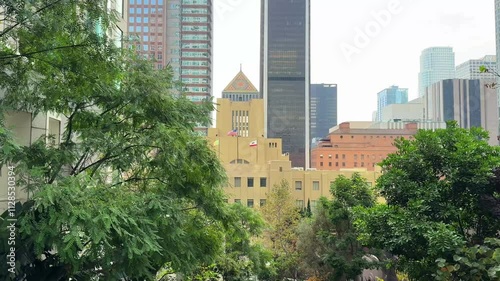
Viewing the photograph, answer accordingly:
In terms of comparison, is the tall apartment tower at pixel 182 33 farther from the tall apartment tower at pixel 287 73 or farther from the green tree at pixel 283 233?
the green tree at pixel 283 233

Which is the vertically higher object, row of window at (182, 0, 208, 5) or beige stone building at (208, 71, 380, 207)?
row of window at (182, 0, 208, 5)

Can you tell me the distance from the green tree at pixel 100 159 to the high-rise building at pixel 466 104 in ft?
395

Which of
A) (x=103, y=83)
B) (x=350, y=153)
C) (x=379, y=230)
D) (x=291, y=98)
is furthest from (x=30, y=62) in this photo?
(x=291, y=98)

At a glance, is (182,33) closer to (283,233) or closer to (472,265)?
(283,233)

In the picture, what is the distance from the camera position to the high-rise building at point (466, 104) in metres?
120

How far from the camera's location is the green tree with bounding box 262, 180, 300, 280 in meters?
28.5

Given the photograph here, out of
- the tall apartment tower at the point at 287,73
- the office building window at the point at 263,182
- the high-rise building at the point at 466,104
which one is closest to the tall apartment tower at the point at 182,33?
the tall apartment tower at the point at 287,73

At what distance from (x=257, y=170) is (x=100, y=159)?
51.2 m

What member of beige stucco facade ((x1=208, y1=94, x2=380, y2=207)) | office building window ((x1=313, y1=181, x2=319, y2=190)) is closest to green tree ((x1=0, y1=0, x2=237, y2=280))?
beige stucco facade ((x1=208, y1=94, x2=380, y2=207))

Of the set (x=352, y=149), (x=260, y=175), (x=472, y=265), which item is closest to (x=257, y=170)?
(x=260, y=175)

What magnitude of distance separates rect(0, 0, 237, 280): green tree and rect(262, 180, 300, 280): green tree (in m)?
18.8

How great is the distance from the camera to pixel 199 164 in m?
8.99

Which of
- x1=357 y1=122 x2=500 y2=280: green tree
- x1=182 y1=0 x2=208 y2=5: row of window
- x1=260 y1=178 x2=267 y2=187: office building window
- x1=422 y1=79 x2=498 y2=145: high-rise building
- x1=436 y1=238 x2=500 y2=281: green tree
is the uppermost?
x1=182 y1=0 x2=208 y2=5: row of window

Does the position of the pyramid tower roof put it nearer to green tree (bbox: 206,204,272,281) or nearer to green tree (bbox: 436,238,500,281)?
green tree (bbox: 206,204,272,281)
